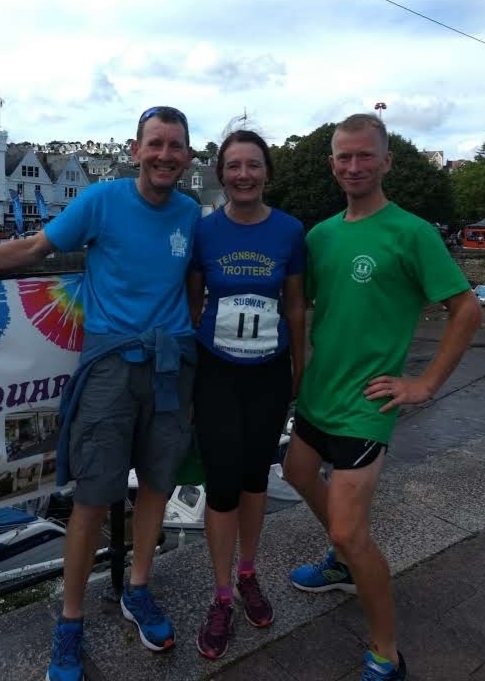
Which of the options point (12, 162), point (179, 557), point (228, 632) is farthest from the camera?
point (12, 162)

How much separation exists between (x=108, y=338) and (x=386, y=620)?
145cm

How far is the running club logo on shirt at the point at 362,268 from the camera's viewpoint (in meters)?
2.24

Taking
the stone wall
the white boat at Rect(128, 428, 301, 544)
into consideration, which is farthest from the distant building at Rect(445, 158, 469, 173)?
the white boat at Rect(128, 428, 301, 544)

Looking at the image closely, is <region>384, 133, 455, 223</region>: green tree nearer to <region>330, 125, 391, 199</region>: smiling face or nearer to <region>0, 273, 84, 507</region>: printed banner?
<region>330, 125, 391, 199</region>: smiling face

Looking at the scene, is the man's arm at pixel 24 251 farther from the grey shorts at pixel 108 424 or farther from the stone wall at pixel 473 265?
the stone wall at pixel 473 265

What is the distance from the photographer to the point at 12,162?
58844mm

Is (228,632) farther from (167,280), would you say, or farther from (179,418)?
(167,280)

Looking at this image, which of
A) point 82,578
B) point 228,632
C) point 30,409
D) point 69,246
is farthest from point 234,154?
point 228,632

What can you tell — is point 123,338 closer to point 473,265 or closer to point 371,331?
point 371,331

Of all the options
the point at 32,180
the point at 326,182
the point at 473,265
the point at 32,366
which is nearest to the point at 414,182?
the point at 326,182

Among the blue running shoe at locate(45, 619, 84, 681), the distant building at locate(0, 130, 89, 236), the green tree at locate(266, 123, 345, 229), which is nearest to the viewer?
the blue running shoe at locate(45, 619, 84, 681)

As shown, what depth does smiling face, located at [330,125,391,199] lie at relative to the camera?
229 cm

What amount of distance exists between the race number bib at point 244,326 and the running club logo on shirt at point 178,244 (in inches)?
9.3

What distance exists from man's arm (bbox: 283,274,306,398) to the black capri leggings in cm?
11
